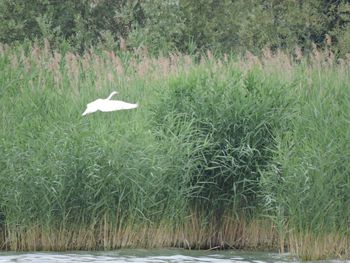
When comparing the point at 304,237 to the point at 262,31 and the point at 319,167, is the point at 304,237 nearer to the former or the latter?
the point at 319,167

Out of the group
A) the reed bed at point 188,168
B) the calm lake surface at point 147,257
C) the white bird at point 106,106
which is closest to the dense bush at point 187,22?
the reed bed at point 188,168

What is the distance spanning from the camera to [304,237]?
9.44 m

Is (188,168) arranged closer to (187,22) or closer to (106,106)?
(106,106)

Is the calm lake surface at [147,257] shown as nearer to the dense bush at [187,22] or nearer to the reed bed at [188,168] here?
the reed bed at [188,168]

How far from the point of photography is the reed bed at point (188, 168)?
9.60 meters

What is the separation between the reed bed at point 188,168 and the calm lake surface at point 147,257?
220mm

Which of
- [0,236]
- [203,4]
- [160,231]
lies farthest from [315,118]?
[203,4]

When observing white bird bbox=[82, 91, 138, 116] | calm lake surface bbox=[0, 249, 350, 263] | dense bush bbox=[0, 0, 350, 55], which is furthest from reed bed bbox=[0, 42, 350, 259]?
dense bush bbox=[0, 0, 350, 55]

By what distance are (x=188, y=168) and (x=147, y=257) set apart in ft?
3.78

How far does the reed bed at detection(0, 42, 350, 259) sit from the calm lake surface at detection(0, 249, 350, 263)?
0.22 meters

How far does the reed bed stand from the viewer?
960cm

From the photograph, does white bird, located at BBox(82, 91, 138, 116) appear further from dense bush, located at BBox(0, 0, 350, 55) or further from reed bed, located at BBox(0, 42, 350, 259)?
dense bush, located at BBox(0, 0, 350, 55)

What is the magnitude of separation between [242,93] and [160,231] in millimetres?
1825

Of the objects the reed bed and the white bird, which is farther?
the white bird
